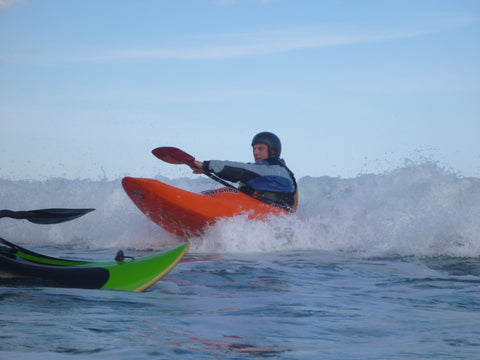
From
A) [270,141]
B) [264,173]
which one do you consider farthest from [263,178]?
[270,141]

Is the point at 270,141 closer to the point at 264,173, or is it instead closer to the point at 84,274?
the point at 264,173

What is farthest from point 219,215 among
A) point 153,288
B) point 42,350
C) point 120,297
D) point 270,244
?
point 42,350

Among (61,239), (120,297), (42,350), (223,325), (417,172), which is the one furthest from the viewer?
(417,172)

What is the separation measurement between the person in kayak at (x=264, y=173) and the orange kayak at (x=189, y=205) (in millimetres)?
116

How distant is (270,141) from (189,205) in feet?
4.29

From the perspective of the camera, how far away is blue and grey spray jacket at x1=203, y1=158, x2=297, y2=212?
7.48 meters

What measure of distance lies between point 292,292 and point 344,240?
12.5ft

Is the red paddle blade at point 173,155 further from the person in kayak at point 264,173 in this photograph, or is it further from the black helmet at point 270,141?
the black helmet at point 270,141

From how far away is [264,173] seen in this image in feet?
24.7

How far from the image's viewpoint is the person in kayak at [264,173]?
7.49 metres

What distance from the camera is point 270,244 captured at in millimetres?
7570

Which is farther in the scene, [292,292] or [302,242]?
[302,242]

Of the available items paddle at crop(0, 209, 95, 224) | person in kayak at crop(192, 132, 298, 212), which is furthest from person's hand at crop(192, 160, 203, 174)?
paddle at crop(0, 209, 95, 224)

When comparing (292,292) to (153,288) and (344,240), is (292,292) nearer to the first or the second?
(153,288)
